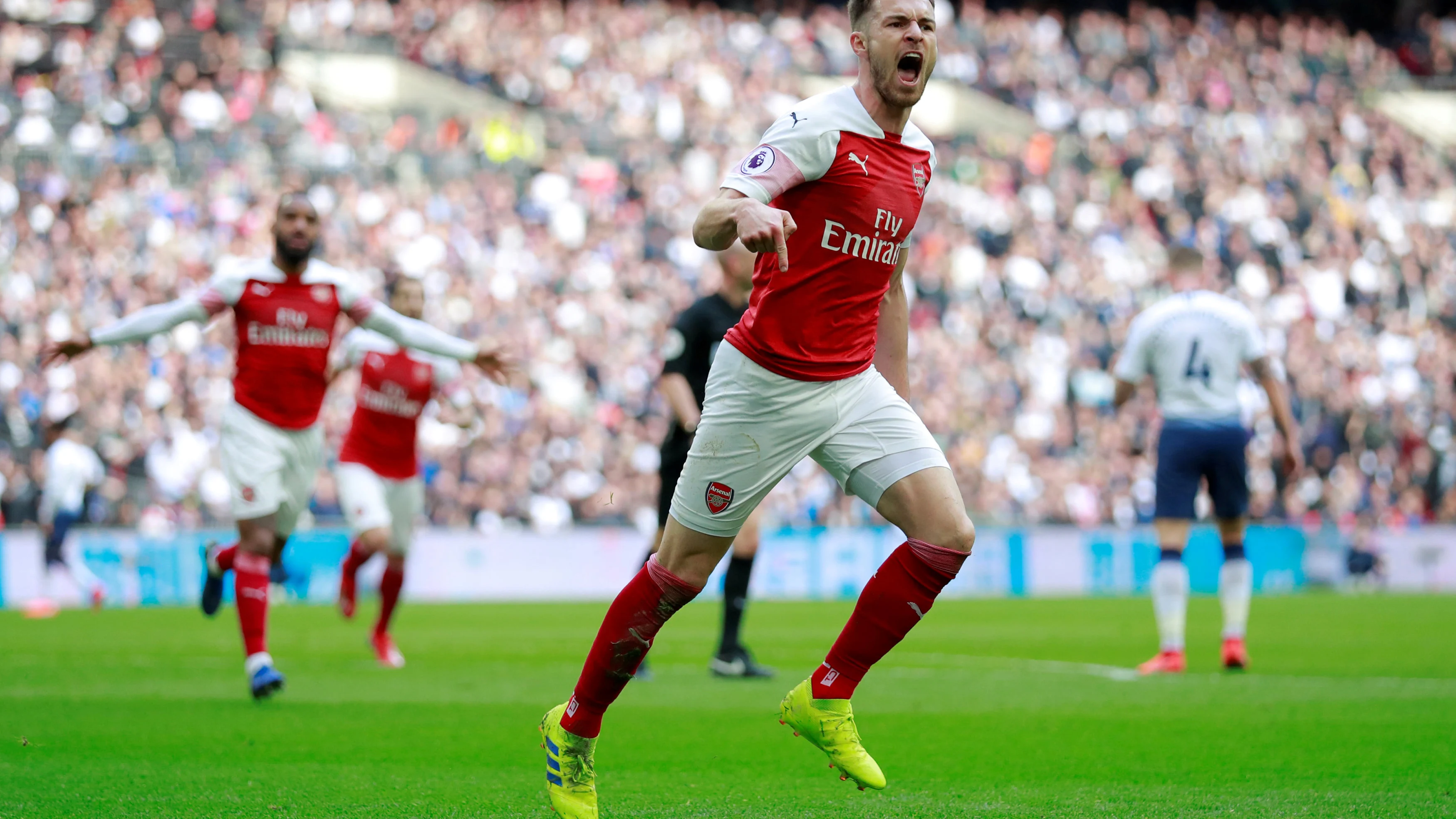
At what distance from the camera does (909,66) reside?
191 inches

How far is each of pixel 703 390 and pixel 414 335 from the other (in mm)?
1690

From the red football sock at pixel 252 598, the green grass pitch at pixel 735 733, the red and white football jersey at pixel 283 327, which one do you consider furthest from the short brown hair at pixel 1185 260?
the red football sock at pixel 252 598

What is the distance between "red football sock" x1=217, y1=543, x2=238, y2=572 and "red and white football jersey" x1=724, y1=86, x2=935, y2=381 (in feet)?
18.1

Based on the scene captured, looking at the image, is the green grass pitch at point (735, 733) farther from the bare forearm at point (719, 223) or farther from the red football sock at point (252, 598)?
the bare forearm at point (719, 223)

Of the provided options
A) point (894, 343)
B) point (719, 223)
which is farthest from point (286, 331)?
point (719, 223)

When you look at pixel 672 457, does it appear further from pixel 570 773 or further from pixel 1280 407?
pixel 570 773

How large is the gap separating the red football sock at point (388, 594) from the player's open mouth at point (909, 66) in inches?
278

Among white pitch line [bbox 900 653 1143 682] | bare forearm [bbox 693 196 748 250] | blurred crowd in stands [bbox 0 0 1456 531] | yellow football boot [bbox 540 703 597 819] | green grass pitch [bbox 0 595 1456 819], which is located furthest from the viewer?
blurred crowd in stands [bbox 0 0 1456 531]

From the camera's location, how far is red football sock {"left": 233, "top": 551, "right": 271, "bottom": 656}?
26.9 ft

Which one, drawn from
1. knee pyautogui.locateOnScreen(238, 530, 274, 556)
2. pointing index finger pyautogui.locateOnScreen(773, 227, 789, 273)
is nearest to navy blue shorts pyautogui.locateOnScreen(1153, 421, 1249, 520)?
knee pyautogui.locateOnScreen(238, 530, 274, 556)

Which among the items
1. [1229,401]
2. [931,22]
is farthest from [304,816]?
[1229,401]

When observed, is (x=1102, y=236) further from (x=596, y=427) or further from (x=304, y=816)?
(x=304, y=816)

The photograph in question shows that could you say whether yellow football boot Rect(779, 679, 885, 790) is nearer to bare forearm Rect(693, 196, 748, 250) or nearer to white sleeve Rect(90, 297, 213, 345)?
bare forearm Rect(693, 196, 748, 250)

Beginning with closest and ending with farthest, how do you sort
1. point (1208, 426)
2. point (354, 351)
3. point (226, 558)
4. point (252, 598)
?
1. point (252, 598)
2. point (226, 558)
3. point (1208, 426)
4. point (354, 351)
